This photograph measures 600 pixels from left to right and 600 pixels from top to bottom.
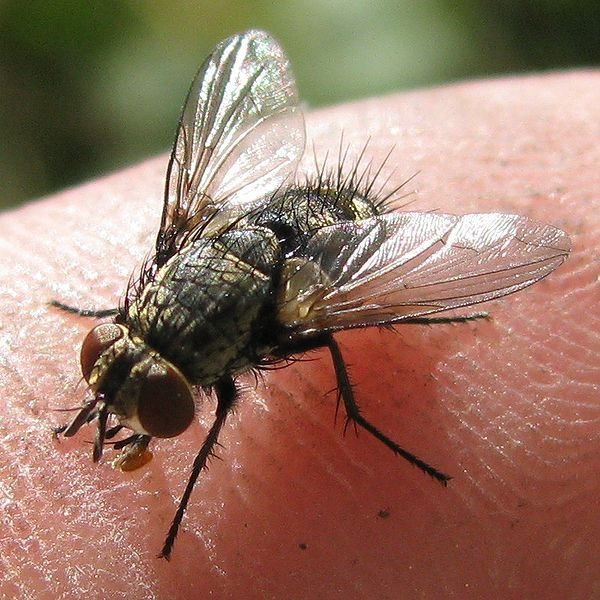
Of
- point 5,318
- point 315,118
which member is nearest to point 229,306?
point 5,318

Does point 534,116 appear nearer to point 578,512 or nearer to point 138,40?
point 578,512

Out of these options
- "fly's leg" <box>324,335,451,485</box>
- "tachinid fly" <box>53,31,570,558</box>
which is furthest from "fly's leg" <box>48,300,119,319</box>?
"fly's leg" <box>324,335,451,485</box>

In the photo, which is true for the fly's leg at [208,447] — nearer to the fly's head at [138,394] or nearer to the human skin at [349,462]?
the human skin at [349,462]

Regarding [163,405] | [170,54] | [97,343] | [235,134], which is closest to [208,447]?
[163,405]

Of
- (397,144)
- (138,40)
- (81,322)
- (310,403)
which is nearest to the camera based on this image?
(310,403)

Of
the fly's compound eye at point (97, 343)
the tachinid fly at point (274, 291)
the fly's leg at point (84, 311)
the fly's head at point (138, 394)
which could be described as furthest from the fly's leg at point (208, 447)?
the fly's leg at point (84, 311)

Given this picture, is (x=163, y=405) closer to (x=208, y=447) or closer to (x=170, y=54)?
(x=208, y=447)
